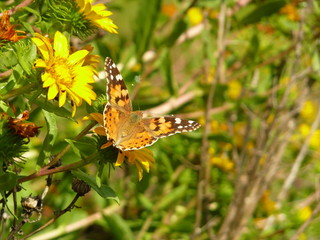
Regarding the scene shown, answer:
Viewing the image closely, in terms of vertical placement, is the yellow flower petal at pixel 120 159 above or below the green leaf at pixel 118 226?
above

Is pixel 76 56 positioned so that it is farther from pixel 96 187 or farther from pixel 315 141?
pixel 315 141

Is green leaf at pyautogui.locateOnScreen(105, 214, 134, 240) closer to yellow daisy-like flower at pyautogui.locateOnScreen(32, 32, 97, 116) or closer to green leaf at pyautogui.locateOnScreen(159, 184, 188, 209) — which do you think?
green leaf at pyautogui.locateOnScreen(159, 184, 188, 209)

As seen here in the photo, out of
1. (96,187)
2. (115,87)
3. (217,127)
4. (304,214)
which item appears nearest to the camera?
(96,187)

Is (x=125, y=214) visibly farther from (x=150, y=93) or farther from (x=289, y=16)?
(x=289, y=16)

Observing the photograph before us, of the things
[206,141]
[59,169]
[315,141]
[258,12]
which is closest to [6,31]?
[59,169]

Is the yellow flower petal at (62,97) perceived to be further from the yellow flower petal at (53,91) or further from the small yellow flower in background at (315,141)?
the small yellow flower in background at (315,141)

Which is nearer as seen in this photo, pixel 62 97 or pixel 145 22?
pixel 62 97

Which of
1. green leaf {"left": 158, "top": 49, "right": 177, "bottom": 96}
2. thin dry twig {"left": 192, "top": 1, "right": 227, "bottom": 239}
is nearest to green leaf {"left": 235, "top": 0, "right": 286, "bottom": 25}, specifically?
thin dry twig {"left": 192, "top": 1, "right": 227, "bottom": 239}

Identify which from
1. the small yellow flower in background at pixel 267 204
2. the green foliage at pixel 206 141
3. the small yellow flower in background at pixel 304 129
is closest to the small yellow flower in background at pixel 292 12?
the green foliage at pixel 206 141
